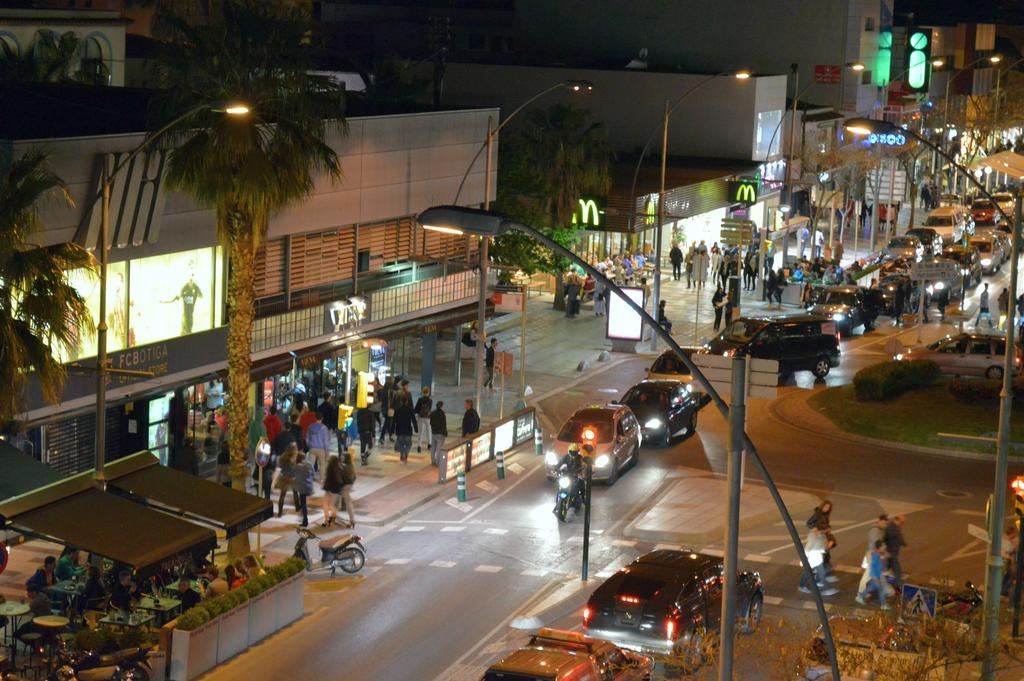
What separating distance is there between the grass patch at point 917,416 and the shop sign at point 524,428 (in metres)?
8.41

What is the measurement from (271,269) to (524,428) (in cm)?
722

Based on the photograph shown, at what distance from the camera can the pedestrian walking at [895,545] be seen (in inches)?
1033

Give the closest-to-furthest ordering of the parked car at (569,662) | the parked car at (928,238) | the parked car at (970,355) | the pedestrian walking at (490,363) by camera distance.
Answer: the parked car at (569,662) < the pedestrian walking at (490,363) < the parked car at (970,355) < the parked car at (928,238)

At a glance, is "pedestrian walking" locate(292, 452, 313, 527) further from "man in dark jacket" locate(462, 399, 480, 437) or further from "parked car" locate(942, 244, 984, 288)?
"parked car" locate(942, 244, 984, 288)

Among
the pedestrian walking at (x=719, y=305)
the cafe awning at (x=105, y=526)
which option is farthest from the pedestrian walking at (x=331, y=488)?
the pedestrian walking at (x=719, y=305)

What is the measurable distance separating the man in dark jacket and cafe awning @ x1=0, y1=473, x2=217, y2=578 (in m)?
11.6

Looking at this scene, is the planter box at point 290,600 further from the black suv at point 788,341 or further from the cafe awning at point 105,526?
the black suv at point 788,341

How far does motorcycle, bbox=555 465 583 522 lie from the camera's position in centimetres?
3092

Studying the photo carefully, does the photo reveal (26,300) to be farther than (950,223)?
No

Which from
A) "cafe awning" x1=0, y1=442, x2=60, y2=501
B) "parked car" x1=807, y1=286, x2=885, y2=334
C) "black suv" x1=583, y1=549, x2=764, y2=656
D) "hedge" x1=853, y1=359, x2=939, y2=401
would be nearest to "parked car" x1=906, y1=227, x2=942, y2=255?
"parked car" x1=807, y1=286, x2=885, y2=334

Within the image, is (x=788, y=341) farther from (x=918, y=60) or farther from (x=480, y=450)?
(x=918, y=60)

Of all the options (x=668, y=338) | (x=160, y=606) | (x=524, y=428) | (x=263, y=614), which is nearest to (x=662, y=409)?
(x=524, y=428)

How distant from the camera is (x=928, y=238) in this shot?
70312 mm

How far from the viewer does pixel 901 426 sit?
39.9 meters
